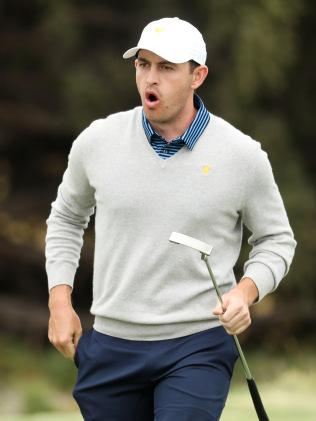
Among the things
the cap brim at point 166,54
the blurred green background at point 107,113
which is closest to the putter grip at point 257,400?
the cap brim at point 166,54

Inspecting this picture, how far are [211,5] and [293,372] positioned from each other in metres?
3.90

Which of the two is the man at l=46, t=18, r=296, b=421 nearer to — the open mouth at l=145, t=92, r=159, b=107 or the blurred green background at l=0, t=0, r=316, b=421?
the open mouth at l=145, t=92, r=159, b=107

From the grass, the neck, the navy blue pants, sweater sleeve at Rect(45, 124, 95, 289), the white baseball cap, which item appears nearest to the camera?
the navy blue pants

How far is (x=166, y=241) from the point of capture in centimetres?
395

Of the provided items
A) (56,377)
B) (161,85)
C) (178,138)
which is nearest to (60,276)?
(178,138)

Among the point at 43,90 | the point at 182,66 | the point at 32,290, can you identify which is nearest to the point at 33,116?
the point at 43,90

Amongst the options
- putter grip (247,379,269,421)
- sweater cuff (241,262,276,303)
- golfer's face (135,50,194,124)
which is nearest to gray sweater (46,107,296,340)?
sweater cuff (241,262,276,303)

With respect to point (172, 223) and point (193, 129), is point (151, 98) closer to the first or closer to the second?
point (193, 129)

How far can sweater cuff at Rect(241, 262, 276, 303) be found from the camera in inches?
159

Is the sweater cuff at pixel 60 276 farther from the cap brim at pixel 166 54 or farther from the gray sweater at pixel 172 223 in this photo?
the cap brim at pixel 166 54

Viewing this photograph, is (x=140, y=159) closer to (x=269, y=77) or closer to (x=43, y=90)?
(x=269, y=77)

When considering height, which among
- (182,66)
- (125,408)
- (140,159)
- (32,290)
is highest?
(182,66)

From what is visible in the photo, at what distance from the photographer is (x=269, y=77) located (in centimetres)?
1312

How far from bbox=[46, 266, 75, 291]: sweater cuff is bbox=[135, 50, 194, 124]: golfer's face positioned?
1.91 ft
